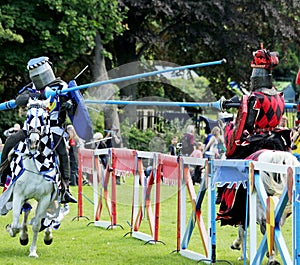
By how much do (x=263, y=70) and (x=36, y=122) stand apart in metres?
2.92

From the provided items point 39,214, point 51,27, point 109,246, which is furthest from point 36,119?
point 51,27

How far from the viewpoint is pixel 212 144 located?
2373 centimetres

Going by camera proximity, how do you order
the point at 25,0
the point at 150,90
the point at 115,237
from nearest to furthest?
the point at 115,237
the point at 25,0
the point at 150,90

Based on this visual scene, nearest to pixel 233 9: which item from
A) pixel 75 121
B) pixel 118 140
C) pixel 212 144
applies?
pixel 212 144

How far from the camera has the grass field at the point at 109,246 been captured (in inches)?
447

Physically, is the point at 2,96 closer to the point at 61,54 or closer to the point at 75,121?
the point at 61,54

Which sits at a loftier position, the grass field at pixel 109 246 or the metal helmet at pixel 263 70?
the metal helmet at pixel 263 70

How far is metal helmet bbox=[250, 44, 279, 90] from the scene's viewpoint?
37.4 ft

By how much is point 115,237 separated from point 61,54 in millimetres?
16622

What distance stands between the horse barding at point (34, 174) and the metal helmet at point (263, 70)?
2661 millimetres

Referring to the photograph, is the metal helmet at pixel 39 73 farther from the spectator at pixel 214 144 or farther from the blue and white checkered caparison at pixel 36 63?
the spectator at pixel 214 144

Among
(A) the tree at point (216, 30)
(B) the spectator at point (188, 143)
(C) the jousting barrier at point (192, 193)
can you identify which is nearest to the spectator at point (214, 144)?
(B) the spectator at point (188, 143)

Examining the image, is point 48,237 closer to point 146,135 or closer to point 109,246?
point 109,246

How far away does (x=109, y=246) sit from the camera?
12633 millimetres
